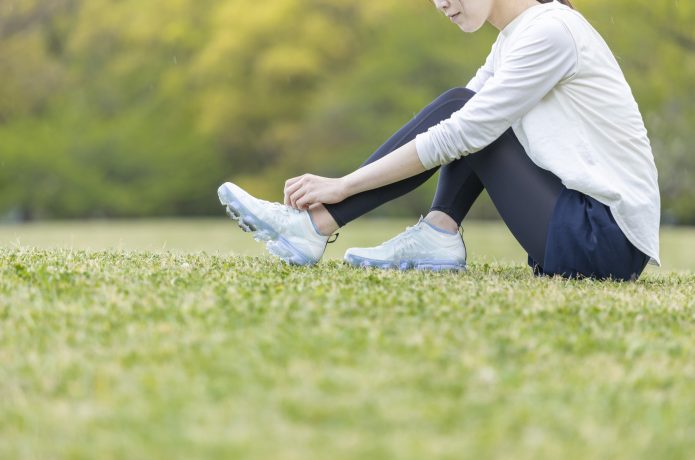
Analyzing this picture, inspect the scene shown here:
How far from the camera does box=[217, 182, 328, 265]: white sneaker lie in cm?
425

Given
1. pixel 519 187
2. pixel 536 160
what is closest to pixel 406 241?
pixel 519 187

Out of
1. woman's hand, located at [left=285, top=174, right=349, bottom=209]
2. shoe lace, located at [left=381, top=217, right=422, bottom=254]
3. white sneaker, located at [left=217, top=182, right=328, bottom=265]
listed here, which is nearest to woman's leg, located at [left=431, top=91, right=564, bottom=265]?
shoe lace, located at [left=381, top=217, right=422, bottom=254]

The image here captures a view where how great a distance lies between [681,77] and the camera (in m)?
25.9

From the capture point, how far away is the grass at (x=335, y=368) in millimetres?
2006

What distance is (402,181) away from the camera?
430 centimetres

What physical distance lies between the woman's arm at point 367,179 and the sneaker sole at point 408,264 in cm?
48

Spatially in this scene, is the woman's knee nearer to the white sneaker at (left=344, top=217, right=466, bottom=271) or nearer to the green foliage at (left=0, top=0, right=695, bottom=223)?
the white sneaker at (left=344, top=217, right=466, bottom=271)

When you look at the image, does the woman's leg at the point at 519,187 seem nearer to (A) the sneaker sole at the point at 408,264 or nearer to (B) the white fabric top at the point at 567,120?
(B) the white fabric top at the point at 567,120

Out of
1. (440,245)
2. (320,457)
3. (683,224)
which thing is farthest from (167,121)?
(320,457)

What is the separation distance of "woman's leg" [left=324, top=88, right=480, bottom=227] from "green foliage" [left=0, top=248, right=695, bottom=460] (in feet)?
1.51

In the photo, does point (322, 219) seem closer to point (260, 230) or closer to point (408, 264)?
point (260, 230)

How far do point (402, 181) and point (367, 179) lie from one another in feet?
0.70

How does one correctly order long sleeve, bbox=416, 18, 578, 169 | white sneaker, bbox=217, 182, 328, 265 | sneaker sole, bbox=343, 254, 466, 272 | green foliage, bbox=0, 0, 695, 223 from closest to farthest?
1. long sleeve, bbox=416, 18, 578, 169
2. white sneaker, bbox=217, 182, 328, 265
3. sneaker sole, bbox=343, 254, 466, 272
4. green foliage, bbox=0, 0, 695, 223

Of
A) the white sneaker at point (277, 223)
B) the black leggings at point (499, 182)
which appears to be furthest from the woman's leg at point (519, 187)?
the white sneaker at point (277, 223)
